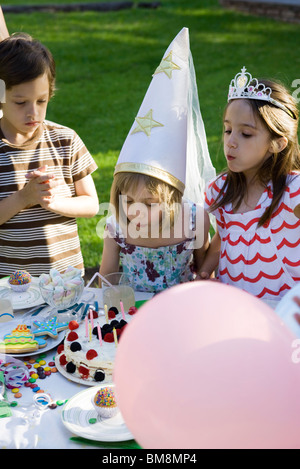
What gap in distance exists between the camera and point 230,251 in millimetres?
2264

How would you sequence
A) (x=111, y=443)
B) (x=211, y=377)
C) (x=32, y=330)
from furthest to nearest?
(x=32, y=330)
(x=111, y=443)
(x=211, y=377)

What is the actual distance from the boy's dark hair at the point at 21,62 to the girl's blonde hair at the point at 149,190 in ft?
1.78

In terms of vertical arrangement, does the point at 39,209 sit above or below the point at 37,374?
above

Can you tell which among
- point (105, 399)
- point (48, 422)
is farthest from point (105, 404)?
point (48, 422)

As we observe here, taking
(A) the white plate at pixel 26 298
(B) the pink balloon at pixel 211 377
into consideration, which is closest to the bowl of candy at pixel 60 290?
(A) the white plate at pixel 26 298

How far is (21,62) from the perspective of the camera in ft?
7.39

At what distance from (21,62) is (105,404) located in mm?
1426

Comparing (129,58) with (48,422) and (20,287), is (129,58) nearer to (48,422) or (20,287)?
(20,287)

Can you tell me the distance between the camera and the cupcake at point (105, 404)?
4.60ft

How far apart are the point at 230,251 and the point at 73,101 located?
5670 mm

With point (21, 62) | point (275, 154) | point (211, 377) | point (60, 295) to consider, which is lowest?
point (60, 295)

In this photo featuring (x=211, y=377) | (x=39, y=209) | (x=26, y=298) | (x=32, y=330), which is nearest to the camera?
(x=211, y=377)

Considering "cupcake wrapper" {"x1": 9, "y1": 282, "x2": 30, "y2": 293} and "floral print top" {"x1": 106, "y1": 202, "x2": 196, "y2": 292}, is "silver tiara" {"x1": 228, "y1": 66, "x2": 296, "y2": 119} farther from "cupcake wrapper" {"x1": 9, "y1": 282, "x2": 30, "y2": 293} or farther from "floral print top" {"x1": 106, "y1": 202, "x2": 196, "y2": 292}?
"cupcake wrapper" {"x1": 9, "y1": 282, "x2": 30, "y2": 293}

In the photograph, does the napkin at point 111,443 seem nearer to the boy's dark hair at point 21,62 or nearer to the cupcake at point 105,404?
the cupcake at point 105,404
